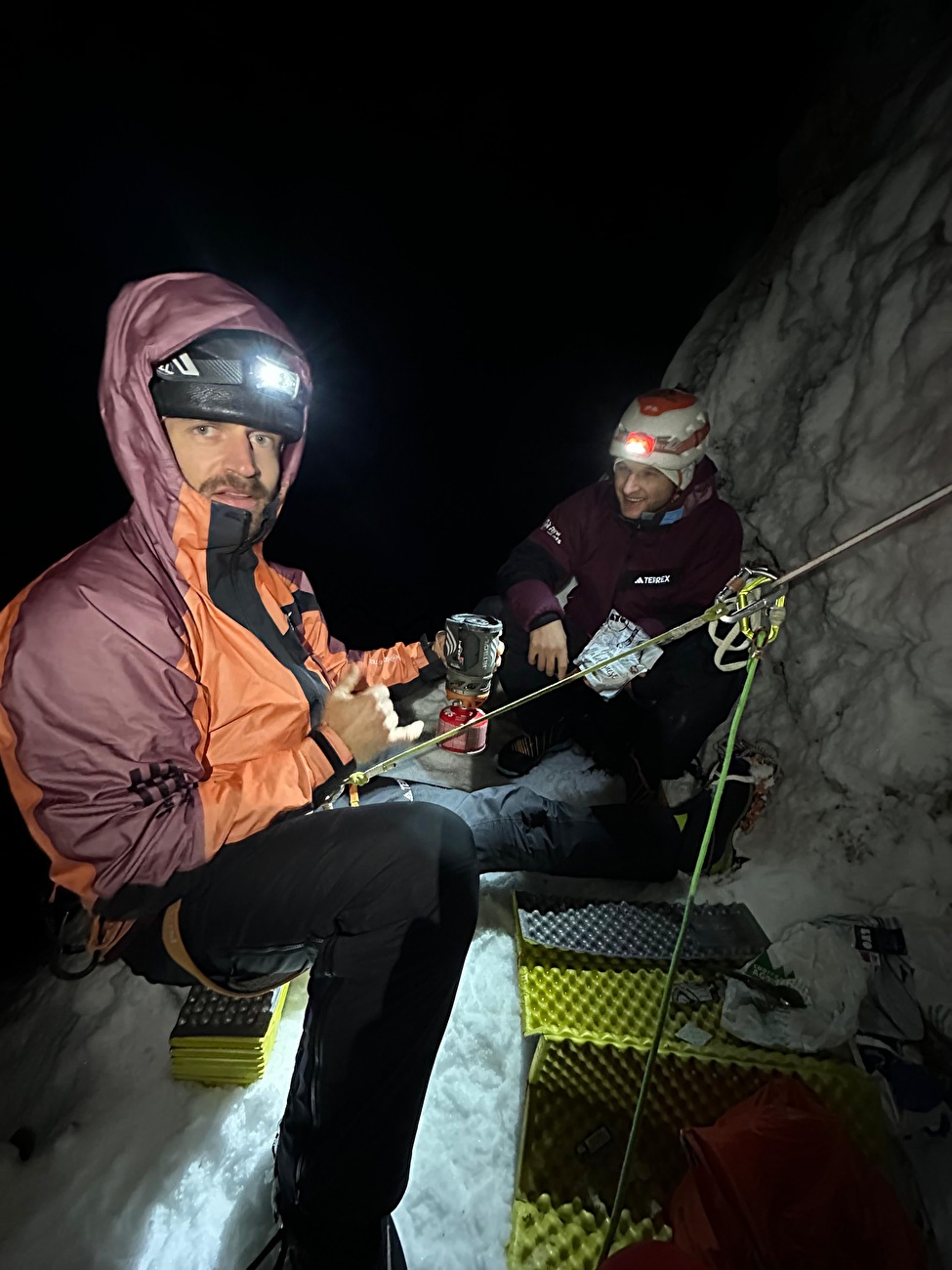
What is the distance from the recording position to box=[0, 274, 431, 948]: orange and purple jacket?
52.6 inches

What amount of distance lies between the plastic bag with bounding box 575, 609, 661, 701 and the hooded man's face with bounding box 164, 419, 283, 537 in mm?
2057

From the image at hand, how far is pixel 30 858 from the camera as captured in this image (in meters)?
4.65

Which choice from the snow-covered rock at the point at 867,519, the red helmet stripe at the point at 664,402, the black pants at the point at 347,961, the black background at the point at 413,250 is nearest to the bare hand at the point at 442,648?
the black pants at the point at 347,961

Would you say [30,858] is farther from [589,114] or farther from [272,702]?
[589,114]

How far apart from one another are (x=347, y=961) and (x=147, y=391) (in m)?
1.71

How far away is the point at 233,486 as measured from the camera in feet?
5.95

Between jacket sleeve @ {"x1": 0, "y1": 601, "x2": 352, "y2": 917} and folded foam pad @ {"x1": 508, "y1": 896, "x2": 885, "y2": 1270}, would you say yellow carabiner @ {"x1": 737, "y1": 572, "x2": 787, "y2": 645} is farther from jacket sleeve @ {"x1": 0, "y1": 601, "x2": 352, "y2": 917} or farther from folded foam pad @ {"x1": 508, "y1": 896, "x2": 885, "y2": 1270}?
jacket sleeve @ {"x1": 0, "y1": 601, "x2": 352, "y2": 917}

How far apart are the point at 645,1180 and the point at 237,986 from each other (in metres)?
1.31

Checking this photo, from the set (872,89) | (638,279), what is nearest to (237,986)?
(872,89)

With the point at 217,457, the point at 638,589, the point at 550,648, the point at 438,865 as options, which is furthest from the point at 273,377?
the point at 638,589

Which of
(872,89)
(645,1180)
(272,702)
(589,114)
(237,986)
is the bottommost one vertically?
(645,1180)

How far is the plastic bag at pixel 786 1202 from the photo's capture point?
1.27m

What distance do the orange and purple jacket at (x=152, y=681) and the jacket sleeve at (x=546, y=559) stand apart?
1642mm

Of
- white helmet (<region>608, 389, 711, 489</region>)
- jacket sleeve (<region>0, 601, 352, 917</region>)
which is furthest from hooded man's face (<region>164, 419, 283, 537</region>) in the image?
white helmet (<region>608, 389, 711, 489</region>)
